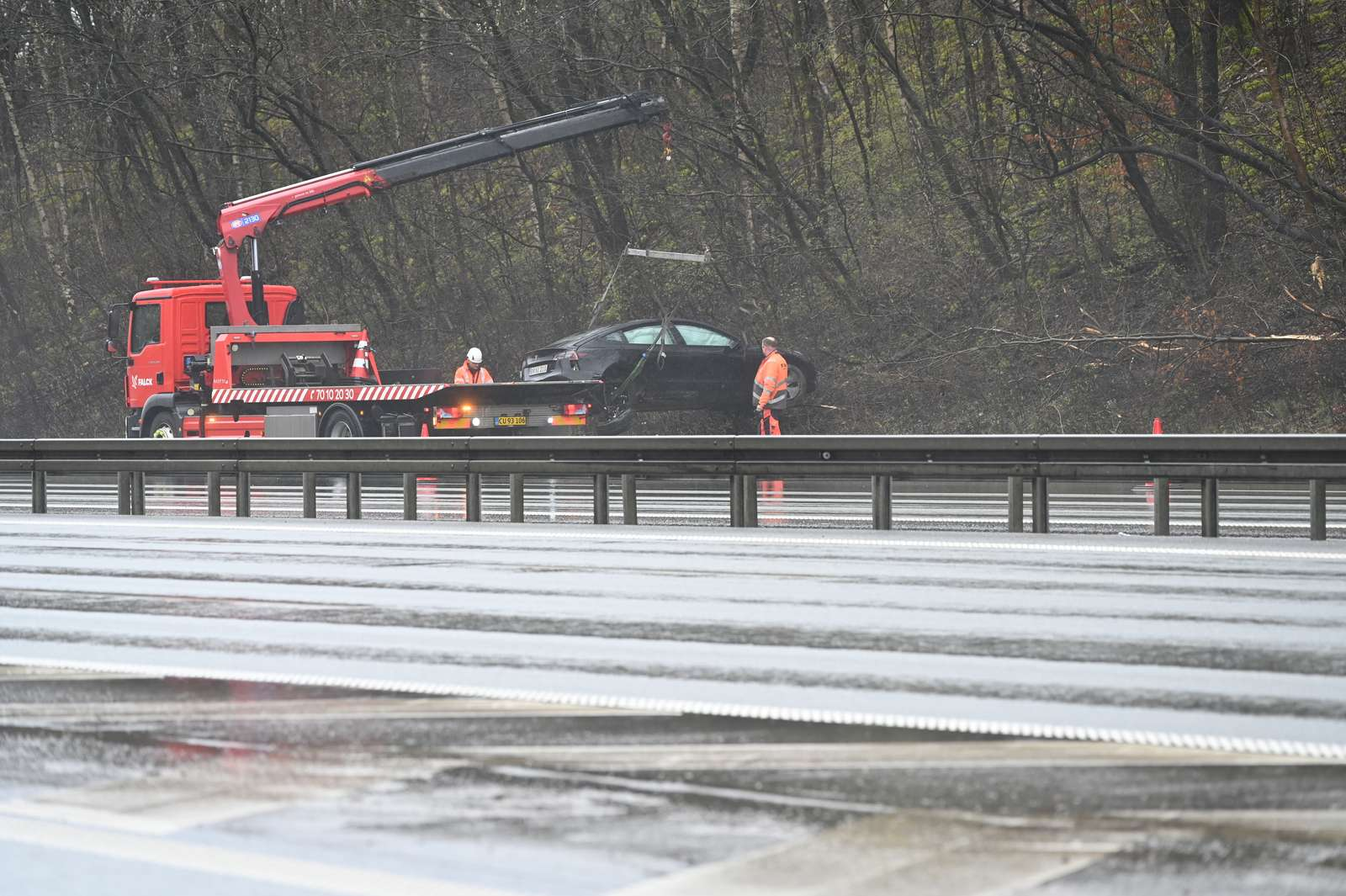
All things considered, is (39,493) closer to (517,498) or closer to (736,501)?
(517,498)

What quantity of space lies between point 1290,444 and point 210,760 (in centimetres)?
992

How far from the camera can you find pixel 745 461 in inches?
591

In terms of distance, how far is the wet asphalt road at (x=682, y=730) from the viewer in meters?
4.44

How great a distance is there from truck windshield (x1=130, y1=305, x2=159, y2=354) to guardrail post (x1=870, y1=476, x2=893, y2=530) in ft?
64.8

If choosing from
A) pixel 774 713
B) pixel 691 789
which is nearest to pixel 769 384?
pixel 774 713

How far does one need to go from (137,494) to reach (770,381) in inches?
418

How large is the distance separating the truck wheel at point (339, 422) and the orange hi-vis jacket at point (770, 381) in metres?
6.50

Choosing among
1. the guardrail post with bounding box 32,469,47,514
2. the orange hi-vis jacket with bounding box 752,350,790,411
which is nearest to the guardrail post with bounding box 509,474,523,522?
the guardrail post with bounding box 32,469,47,514

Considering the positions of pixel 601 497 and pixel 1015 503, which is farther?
pixel 601 497

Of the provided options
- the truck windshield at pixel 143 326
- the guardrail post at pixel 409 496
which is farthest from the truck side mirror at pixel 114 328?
the guardrail post at pixel 409 496

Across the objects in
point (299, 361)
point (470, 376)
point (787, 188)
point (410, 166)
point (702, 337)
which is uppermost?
point (410, 166)

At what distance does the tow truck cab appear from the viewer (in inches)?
1195

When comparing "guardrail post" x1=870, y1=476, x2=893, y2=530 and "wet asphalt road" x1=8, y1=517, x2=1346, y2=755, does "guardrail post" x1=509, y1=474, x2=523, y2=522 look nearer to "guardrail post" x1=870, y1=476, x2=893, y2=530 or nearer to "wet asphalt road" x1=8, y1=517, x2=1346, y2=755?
"wet asphalt road" x1=8, y1=517, x2=1346, y2=755

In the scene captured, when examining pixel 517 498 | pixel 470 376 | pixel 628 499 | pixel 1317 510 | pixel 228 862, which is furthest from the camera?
pixel 470 376
